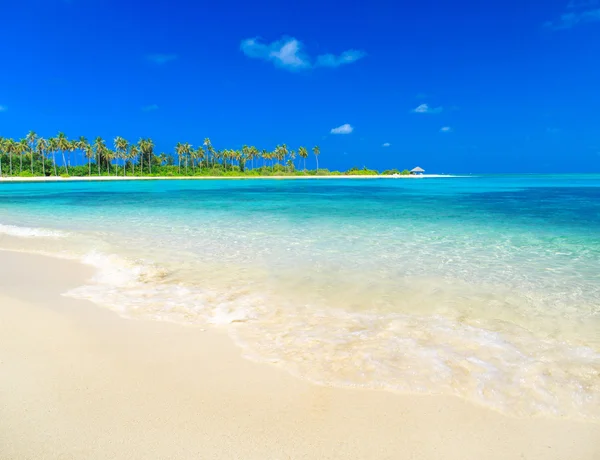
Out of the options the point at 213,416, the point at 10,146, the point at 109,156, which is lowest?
the point at 213,416

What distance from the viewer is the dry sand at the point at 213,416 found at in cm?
261

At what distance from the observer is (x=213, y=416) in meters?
2.94

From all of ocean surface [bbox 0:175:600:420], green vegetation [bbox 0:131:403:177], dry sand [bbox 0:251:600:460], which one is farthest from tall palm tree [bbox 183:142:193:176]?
dry sand [bbox 0:251:600:460]

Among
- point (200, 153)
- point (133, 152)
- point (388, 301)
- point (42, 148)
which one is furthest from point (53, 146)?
point (388, 301)

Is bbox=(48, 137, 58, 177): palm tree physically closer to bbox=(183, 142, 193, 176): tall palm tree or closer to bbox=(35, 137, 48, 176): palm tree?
bbox=(35, 137, 48, 176): palm tree

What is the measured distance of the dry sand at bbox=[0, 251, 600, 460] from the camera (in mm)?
2611

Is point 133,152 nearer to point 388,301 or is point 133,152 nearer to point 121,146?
point 121,146

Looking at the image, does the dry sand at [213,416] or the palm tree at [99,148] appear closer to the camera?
the dry sand at [213,416]

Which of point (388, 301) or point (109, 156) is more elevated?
point (109, 156)

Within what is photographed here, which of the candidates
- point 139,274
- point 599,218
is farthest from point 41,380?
point 599,218

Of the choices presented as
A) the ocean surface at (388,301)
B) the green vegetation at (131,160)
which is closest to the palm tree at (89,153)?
the green vegetation at (131,160)

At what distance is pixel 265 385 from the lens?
3416mm

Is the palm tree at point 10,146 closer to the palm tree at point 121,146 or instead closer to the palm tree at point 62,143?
the palm tree at point 62,143

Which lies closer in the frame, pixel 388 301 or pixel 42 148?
pixel 388 301
